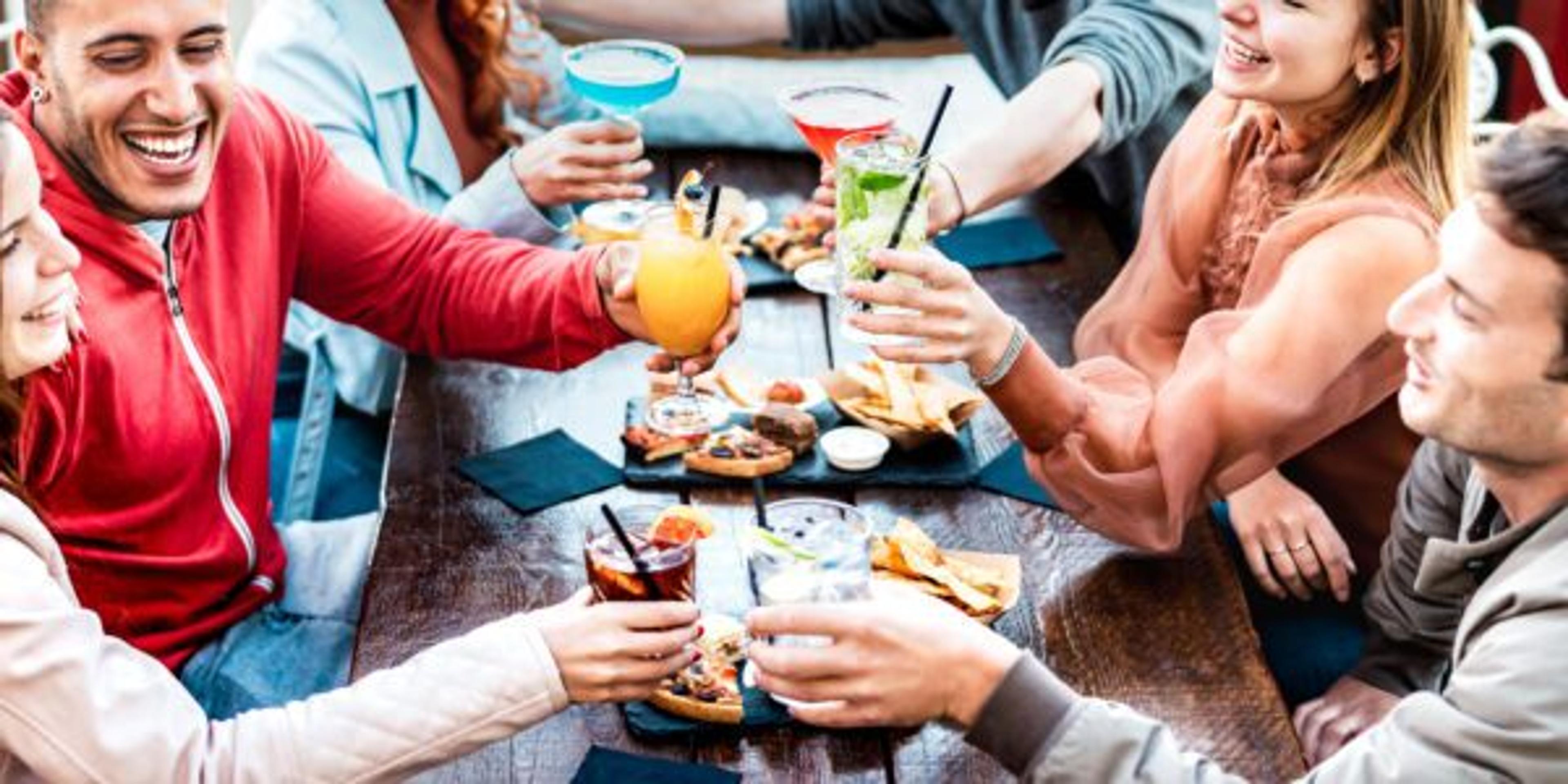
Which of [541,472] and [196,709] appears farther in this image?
[541,472]

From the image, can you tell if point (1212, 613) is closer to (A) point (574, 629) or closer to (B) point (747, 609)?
(B) point (747, 609)

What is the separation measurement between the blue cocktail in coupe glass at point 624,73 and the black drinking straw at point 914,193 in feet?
2.05

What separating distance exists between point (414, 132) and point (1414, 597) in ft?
5.52

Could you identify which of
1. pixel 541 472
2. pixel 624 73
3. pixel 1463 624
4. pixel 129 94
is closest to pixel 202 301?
pixel 129 94

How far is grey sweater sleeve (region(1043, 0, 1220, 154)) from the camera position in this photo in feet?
9.75

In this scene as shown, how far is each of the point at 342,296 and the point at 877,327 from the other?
0.80 meters

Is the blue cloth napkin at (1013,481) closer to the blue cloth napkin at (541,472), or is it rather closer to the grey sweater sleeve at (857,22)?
the blue cloth napkin at (541,472)


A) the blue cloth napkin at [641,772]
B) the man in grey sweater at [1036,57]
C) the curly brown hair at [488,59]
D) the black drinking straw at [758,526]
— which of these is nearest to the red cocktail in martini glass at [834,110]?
the man in grey sweater at [1036,57]

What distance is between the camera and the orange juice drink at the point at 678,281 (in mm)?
2342

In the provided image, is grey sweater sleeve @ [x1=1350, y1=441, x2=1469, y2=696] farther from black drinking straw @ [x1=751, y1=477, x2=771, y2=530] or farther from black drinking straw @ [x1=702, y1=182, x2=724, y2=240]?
black drinking straw @ [x1=702, y1=182, x2=724, y2=240]

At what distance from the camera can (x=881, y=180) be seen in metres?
2.28

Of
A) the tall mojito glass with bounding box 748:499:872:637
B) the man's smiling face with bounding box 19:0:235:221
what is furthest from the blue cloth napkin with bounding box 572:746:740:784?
the man's smiling face with bounding box 19:0:235:221

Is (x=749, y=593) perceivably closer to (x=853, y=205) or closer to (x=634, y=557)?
(x=634, y=557)

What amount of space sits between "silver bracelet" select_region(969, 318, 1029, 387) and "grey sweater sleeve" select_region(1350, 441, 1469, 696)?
47cm
